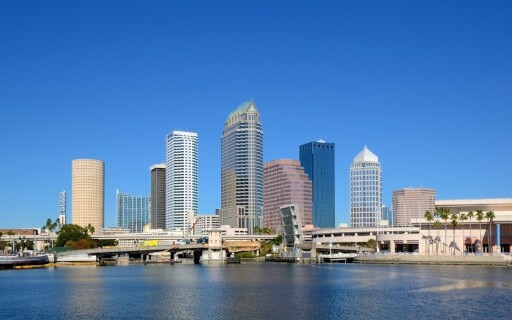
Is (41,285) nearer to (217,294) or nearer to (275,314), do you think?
(217,294)

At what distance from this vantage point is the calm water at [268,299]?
8181cm

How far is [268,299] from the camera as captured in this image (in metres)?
97.3

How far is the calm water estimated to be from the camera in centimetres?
8181

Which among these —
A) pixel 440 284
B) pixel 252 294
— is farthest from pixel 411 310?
pixel 440 284

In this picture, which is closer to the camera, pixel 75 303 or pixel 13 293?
pixel 75 303

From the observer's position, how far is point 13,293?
366 ft

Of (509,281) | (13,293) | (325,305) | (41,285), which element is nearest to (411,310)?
(325,305)

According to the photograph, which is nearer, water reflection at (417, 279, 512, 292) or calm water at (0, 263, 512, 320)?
calm water at (0, 263, 512, 320)

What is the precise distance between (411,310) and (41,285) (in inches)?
2837

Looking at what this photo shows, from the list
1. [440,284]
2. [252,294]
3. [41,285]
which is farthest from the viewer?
→ [41,285]

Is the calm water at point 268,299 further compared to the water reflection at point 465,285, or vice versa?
the water reflection at point 465,285

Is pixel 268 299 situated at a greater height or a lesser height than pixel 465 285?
greater

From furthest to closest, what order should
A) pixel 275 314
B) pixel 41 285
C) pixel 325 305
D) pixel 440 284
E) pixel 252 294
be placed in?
pixel 41 285, pixel 440 284, pixel 252 294, pixel 325 305, pixel 275 314

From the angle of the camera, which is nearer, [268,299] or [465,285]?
[268,299]
